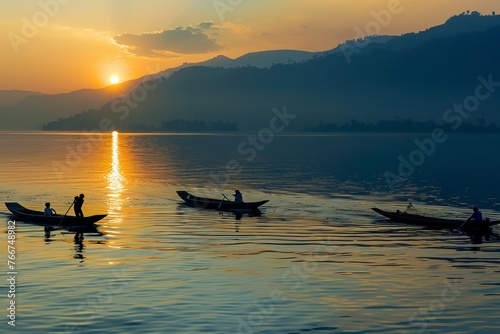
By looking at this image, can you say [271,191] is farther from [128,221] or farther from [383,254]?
[383,254]

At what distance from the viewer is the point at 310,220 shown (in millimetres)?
65062

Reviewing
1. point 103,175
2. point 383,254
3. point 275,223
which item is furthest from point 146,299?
point 103,175
